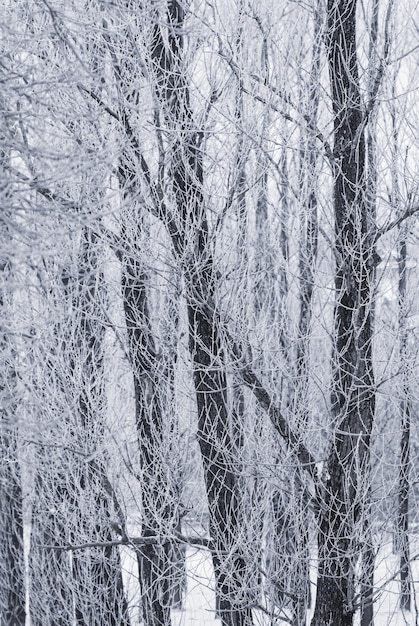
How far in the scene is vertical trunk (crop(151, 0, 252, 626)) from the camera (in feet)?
23.7

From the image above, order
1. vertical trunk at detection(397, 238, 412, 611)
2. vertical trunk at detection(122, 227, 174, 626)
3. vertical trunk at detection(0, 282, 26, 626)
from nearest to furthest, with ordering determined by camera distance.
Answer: vertical trunk at detection(397, 238, 412, 611) < vertical trunk at detection(122, 227, 174, 626) < vertical trunk at detection(0, 282, 26, 626)

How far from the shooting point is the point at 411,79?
24.8 feet

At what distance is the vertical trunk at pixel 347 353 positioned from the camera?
24.1 ft

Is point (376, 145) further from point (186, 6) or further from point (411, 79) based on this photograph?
point (186, 6)

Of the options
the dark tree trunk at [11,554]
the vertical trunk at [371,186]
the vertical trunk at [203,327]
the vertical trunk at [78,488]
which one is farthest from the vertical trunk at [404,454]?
the dark tree trunk at [11,554]

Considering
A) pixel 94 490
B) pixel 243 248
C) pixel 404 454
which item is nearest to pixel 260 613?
pixel 94 490

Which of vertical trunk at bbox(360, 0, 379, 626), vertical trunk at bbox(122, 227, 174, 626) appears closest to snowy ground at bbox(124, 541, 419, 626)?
vertical trunk at bbox(360, 0, 379, 626)

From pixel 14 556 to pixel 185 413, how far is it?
3.21 metres

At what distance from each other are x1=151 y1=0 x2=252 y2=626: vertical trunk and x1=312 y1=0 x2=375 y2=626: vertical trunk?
30.7 inches

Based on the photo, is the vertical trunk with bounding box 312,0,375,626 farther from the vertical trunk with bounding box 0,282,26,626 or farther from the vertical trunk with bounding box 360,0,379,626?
the vertical trunk with bounding box 0,282,26,626

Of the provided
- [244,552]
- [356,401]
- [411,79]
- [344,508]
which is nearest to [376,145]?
[411,79]

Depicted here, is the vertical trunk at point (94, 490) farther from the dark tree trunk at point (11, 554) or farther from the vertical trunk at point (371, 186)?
the vertical trunk at point (371, 186)

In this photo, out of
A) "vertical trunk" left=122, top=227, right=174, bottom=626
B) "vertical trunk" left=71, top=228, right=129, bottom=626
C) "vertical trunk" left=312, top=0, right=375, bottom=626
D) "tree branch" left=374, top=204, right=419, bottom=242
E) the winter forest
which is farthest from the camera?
"vertical trunk" left=71, top=228, right=129, bottom=626

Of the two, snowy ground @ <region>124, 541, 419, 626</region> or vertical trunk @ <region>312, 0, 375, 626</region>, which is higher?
vertical trunk @ <region>312, 0, 375, 626</region>
